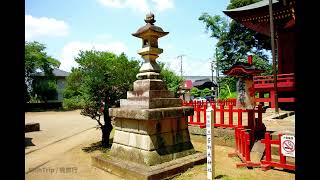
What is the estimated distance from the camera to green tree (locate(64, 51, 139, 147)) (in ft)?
32.9

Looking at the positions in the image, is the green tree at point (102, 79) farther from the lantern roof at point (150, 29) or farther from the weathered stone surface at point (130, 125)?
the weathered stone surface at point (130, 125)

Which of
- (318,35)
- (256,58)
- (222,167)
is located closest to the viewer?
(318,35)

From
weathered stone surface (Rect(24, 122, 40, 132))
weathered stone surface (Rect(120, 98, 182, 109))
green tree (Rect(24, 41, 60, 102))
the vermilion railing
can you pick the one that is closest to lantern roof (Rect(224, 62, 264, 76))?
the vermilion railing

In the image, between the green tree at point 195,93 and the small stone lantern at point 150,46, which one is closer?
the small stone lantern at point 150,46

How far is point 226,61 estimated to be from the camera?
110ft

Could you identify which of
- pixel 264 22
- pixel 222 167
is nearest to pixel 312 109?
pixel 222 167

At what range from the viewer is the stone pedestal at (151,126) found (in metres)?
6.57

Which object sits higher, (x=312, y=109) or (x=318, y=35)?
(x=318, y=35)

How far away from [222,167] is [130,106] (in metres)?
3.04

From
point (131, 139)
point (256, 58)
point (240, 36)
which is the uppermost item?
point (240, 36)

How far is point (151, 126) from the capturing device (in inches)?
261

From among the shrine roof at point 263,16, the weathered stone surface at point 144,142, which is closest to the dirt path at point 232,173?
the weathered stone surface at point 144,142

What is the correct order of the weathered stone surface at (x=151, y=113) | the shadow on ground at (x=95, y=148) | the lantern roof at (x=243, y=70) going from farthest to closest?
the lantern roof at (x=243, y=70), the shadow on ground at (x=95, y=148), the weathered stone surface at (x=151, y=113)
